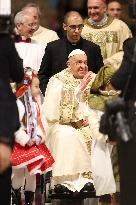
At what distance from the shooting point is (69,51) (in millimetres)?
11258

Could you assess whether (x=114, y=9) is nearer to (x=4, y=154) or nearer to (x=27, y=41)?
(x=27, y=41)

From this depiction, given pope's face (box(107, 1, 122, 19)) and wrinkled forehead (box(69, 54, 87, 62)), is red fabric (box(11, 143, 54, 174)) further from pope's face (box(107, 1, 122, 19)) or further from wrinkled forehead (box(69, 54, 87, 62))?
pope's face (box(107, 1, 122, 19))

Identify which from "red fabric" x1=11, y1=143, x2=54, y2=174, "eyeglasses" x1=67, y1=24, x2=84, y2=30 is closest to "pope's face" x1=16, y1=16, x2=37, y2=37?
"eyeglasses" x1=67, y1=24, x2=84, y2=30

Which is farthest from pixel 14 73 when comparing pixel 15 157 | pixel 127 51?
pixel 15 157

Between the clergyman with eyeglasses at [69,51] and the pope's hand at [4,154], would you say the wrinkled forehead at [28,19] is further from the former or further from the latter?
the pope's hand at [4,154]

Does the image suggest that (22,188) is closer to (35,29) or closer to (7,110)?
(35,29)

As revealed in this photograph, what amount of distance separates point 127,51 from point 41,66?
9.82ft

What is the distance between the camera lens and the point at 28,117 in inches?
372

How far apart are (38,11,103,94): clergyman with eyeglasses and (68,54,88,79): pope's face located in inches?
21.7

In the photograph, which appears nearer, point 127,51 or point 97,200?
point 127,51

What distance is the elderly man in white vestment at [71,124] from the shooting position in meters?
10.3

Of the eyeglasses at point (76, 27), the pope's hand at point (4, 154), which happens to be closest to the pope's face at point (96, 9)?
the eyeglasses at point (76, 27)

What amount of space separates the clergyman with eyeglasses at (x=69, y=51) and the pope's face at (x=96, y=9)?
585 mm

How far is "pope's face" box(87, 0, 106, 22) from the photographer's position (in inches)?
462
